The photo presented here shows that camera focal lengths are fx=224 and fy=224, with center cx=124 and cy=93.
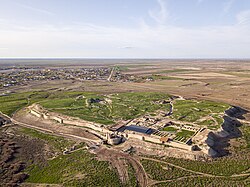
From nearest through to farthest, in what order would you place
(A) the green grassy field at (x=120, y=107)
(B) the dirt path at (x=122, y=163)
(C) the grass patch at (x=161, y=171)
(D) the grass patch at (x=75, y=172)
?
1. (D) the grass patch at (x=75, y=172)
2. (B) the dirt path at (x=122, y=163)
3. (C) the grass patch at (x=161, y=171)
4. (A) the green grassy field at (x=120, y=107)

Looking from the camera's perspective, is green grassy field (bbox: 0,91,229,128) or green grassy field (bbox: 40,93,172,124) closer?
green grassy field (bbox: 0,91,229,128)

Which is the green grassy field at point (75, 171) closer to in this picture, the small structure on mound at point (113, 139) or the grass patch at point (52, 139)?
the grass patch at point (52, 139)

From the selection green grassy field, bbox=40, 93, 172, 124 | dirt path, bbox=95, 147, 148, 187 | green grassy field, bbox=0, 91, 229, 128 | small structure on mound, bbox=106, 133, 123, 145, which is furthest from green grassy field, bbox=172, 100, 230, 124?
dirt path, bbox=95, 147, 148, 187

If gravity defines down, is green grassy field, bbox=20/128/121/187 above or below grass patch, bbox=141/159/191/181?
below

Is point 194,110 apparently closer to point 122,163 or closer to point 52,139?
point 122,163

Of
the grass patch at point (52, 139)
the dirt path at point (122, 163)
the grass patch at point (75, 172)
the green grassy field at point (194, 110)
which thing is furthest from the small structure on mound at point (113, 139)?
the green grassy field at point (194, 110)

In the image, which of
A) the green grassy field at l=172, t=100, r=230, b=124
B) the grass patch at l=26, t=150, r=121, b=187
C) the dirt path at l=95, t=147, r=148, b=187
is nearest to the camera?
the grass patch at l=26, t=150, r=121, b=187

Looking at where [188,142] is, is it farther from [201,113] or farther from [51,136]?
[51,136]

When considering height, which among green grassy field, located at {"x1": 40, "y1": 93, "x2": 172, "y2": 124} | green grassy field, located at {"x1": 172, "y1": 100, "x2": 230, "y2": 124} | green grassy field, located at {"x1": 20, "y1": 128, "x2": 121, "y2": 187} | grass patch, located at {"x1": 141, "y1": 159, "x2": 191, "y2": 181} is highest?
green grassy field, located at {"x1": 172, "y1": 100, "x2": 230, "y2": 124}

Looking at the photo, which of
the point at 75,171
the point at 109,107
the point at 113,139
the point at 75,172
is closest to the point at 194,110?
the point at 109,107

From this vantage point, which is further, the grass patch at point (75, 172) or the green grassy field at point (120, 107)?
the green grassy field at point (120, 107)

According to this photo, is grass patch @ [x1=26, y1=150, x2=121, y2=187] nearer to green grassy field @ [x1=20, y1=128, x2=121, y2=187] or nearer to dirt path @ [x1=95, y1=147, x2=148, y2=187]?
green grassy field @ [x1=20, y1=128, x2=121, y2=187]
